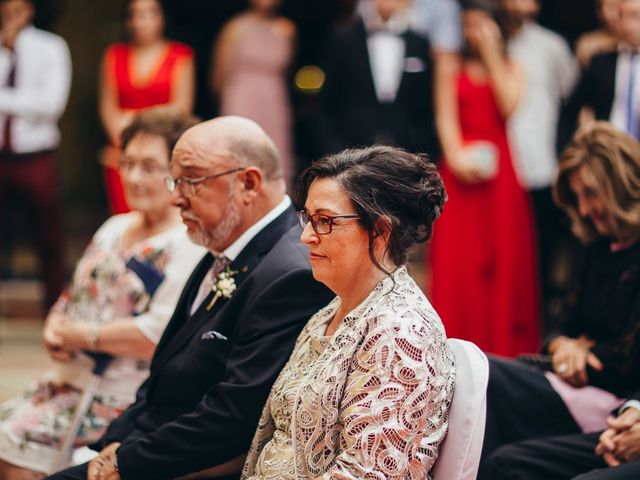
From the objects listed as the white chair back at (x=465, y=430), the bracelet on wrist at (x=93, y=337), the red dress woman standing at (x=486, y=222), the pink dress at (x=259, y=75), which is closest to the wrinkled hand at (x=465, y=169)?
the red dress woman standing at (x=486, y=222)

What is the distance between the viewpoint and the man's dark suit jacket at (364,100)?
608 centimetres

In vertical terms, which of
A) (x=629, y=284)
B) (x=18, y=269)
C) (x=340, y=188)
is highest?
(x=340, y=188)

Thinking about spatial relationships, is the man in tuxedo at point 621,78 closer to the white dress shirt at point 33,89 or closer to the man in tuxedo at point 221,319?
the man in tuxedo at point 221,319

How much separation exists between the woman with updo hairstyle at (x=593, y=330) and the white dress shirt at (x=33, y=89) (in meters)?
3.59

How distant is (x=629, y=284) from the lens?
10.7 feet

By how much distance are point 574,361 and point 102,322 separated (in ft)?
4.75

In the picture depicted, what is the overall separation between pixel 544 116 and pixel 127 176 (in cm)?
319

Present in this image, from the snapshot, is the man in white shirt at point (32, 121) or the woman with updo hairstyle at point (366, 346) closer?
the woman with updo hairstyle at point (366, 346)

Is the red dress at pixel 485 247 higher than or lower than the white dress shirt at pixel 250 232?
lower

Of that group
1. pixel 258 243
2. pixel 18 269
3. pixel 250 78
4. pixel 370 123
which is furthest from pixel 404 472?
pixel 18 269

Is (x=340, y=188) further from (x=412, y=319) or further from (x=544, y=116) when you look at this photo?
(x=544, y=116)

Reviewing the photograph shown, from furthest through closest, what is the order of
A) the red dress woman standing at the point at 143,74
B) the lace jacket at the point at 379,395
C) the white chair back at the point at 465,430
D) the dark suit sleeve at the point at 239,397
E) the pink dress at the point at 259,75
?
the pink dress at the point at 259,75 < the red dress woman standing at the point at 143,74 < the dark suit sleeve at the point at 239,397 < the white chair back at the point at 465,430 < the lace jacket at the point at 379,395

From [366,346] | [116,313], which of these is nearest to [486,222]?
[116,313]

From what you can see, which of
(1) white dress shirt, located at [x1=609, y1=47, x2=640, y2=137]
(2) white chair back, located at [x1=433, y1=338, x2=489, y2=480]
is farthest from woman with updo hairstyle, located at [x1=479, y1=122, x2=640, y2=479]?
(1) white dress shirt, located at [x1=609, y1=47, x2=640, y2=137]
